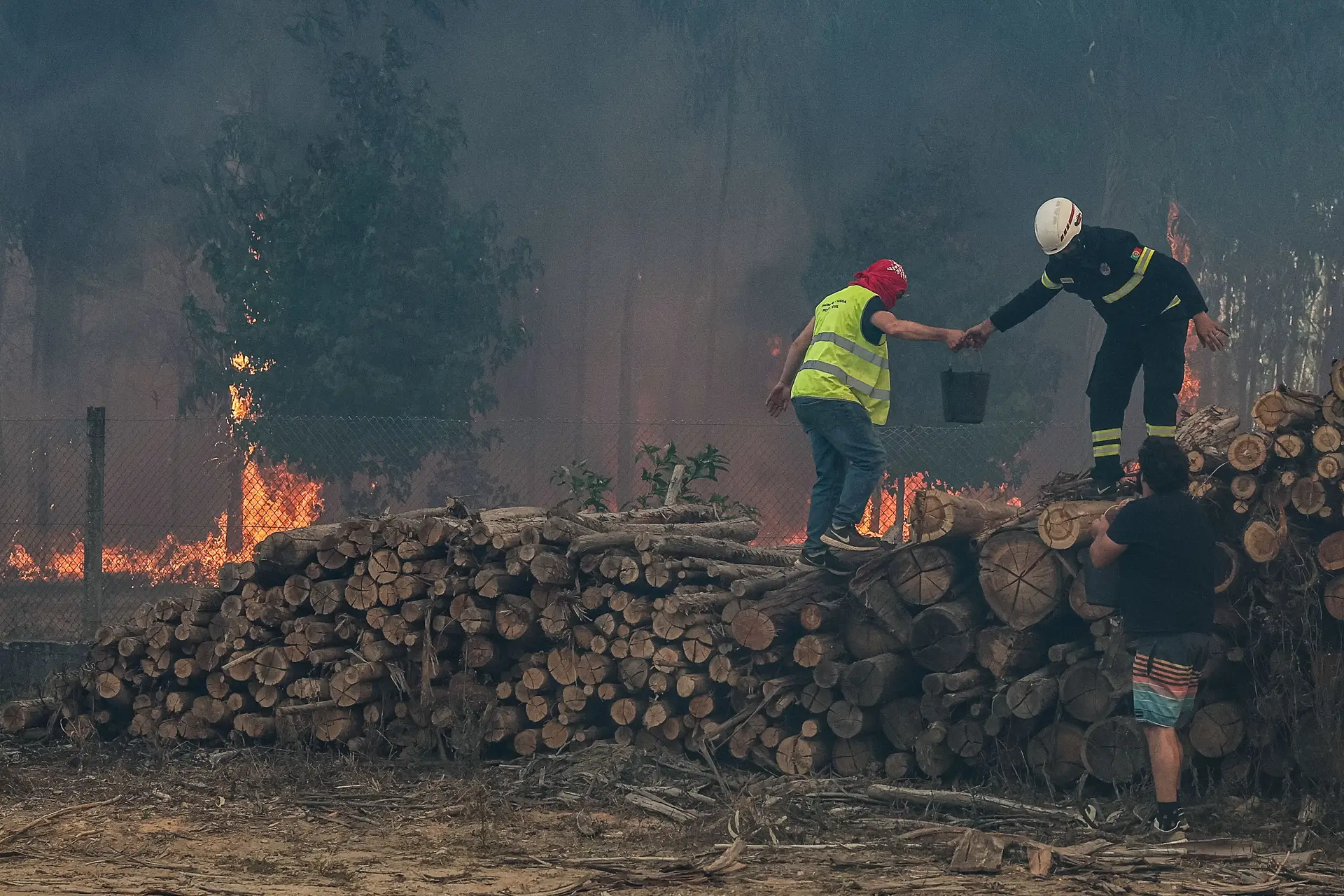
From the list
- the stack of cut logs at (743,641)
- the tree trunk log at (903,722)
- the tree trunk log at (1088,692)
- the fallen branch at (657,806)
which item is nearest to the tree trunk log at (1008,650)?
the stack of cut logs at (743,641)

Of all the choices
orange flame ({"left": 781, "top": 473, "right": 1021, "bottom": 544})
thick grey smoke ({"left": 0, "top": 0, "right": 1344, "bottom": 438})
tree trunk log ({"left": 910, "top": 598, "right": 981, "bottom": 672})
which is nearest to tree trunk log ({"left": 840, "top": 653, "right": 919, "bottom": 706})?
tree trunk log ({"left": 910, "top": 598, "right": 981, "bottom": 672})

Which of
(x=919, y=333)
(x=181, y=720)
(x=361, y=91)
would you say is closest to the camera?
(x=919, y=333)

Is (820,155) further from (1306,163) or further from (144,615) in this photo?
(144,615)

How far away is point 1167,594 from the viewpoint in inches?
231

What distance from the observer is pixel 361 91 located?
2291cm

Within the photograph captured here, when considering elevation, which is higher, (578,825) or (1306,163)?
(1306,163)

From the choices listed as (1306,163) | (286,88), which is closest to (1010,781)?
(286,88)

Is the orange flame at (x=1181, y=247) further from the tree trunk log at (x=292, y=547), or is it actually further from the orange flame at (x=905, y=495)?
the tree trunk log at (x=292, y=547)

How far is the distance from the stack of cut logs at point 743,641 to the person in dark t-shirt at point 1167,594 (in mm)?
582

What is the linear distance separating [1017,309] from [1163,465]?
1.93m

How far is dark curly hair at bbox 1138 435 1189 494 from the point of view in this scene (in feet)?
19.2

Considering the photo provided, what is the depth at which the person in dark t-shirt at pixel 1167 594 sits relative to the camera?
19.1 ft

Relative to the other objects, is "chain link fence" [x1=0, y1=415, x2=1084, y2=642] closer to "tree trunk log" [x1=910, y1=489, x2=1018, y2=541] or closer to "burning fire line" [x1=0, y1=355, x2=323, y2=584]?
"burning fire line" [x1=0, y1=355, x2=323, y2=584]

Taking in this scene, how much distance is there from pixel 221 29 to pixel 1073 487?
29690 millimetres
